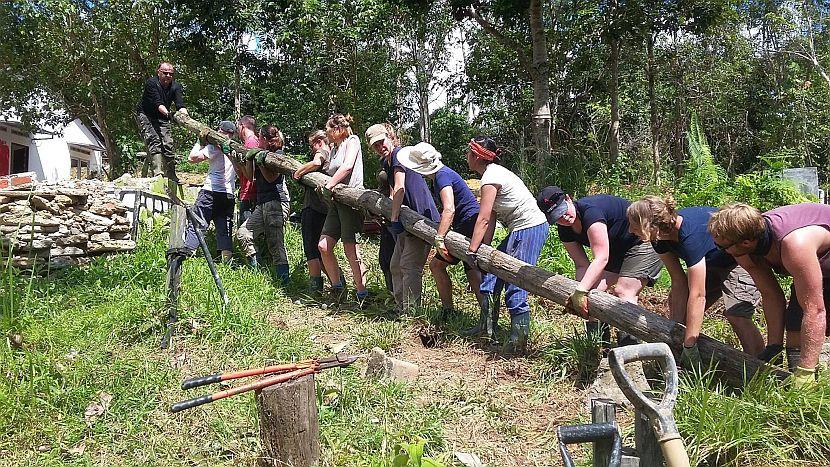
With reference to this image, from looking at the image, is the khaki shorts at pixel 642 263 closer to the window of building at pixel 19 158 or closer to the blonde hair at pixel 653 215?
the blonde hair at pixel 653 215

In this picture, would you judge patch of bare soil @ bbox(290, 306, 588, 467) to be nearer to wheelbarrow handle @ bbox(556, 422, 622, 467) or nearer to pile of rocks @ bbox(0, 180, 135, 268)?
wheelbarrow handle @ bbox(556, 422, 622, 467)

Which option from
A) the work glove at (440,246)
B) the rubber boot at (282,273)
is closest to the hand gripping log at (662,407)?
the work glove at (440,246)

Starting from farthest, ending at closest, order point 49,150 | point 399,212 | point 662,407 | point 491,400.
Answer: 1. point 49,150
2. point 399,212
3. point 491,400
4. point 662,407

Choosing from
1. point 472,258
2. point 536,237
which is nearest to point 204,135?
point 472,258

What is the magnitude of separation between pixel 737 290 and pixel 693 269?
605 mm

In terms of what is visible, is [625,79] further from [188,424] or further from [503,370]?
[188,424]

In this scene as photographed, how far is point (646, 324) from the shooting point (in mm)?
3982

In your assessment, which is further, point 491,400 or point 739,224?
point 491,400

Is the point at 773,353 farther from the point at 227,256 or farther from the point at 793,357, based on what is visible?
the point at 227,256

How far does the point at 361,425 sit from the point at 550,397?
1345mm

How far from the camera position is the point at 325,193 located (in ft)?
20.0

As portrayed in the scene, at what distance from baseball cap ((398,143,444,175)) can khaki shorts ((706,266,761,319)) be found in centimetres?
223

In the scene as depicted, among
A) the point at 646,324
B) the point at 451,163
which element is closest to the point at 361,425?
the point at 646,324

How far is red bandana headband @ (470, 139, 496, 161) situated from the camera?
4.81m
